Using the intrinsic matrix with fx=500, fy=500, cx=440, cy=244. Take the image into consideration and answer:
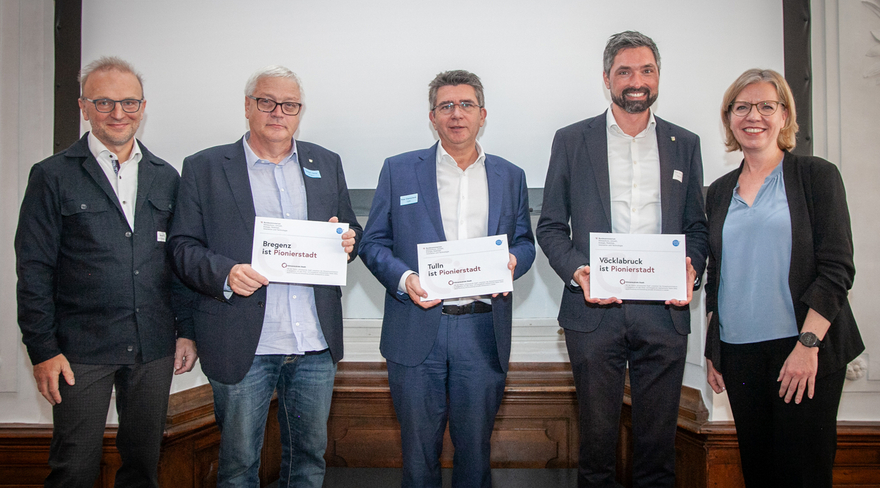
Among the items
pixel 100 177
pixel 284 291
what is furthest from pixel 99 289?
pixel 284 291

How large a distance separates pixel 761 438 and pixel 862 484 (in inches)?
59.4

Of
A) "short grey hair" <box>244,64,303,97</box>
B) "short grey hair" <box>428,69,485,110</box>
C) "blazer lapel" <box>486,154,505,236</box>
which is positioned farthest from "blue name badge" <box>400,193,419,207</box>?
"short grey hair" <box>244,64,303,97</box>

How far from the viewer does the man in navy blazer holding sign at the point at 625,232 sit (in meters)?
1.87

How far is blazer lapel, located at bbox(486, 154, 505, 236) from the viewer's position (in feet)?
6.56

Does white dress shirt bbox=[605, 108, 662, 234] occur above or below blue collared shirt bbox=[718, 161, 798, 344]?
above

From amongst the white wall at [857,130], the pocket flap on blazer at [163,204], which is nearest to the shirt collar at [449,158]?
the pocket flap on blazer at [163,204]

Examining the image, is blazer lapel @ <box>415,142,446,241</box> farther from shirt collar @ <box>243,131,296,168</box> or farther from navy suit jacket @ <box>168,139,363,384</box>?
shirt collar @ <box>243,131,296,168</box>

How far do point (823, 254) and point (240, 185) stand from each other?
2075mm

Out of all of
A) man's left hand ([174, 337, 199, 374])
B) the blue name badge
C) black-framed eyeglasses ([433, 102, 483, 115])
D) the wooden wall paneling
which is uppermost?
black-framed eyeglasses ([433, 102, 483, 115])

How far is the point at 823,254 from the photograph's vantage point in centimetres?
168

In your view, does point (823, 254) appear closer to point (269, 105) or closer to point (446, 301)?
point (446, 301)

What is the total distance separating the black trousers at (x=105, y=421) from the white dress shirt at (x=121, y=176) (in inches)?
21.6

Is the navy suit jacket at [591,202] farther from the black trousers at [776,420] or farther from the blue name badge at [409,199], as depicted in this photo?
the blue name badge at [409,199]

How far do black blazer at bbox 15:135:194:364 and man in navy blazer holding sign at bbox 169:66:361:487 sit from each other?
16 cm
